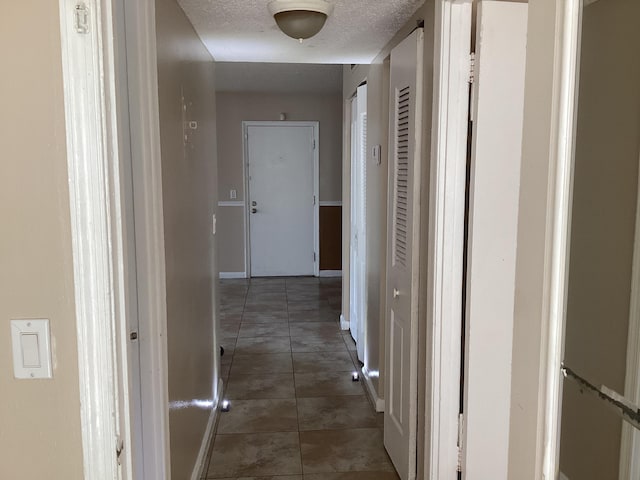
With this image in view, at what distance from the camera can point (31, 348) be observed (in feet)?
3.46

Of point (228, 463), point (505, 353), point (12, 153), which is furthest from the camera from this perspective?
point (228, 463)

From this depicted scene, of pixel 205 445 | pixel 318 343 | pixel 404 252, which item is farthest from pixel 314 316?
pixel 404 252

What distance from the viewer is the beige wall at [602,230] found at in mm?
945

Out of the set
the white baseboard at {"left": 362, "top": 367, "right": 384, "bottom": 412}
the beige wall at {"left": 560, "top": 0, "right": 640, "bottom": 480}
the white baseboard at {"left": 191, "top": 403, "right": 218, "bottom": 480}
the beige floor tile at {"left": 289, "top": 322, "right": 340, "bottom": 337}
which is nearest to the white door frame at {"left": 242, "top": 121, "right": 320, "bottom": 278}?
the beige floor tile at {"left": 289, "top": 322, "right": 340, "bottom": 337}

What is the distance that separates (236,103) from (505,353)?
225 inches

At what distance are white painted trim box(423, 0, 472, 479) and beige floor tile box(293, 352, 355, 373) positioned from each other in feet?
6.30

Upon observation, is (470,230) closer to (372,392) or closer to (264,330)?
(372,392)

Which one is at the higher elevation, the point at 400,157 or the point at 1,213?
the point at 400,157

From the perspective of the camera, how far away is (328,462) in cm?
274

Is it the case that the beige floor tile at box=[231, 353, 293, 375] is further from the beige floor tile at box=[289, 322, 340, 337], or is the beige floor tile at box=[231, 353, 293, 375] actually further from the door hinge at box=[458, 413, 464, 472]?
the door hinge at box=[458, 413, 464, 472]

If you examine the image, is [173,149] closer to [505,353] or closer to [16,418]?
[16,418]

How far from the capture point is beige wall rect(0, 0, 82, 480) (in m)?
1.00

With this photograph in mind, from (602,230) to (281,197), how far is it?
6.25 m

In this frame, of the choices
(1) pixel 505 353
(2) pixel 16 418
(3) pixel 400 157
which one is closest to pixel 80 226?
(2) pixel 16 418
